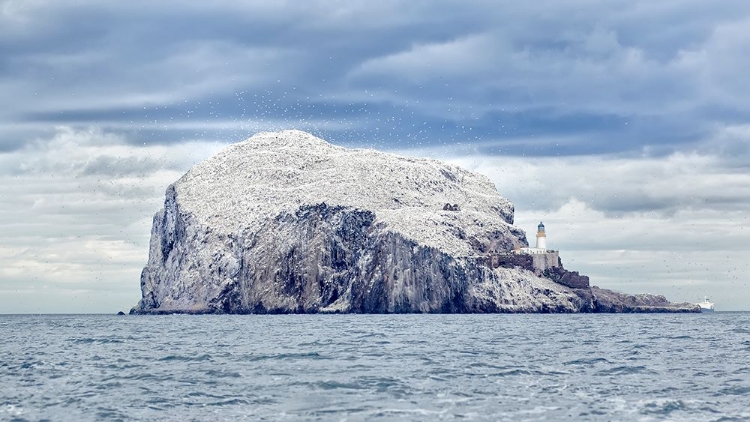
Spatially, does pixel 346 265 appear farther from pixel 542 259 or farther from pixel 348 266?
pixel 542 259

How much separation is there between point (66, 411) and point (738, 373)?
28993 mm

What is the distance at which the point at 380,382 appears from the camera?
39656 mm

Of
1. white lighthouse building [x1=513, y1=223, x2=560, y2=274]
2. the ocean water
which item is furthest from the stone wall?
the ocean water

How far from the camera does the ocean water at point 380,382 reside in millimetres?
33250

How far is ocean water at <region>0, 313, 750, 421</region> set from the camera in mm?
33250

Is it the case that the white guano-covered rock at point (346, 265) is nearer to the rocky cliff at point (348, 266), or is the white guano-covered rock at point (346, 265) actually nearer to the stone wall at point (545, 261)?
the rocky cliff at point (348, 266)

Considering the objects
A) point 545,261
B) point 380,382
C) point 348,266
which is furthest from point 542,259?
point 380,382

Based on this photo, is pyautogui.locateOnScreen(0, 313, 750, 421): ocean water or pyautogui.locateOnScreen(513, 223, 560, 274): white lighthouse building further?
pyautogui.locateOnScreen(513, 223, 560, 274): white lighthouse building

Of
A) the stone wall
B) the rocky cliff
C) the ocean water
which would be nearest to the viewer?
the ocean water

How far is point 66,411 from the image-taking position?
3434 cm

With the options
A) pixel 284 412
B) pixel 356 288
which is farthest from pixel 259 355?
pixel 356 288

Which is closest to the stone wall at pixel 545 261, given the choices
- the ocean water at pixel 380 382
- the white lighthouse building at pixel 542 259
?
the white lighthouse building at pixel 542 259

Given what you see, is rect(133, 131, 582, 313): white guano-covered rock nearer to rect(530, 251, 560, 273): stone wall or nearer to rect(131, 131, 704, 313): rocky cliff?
rect(131, 131, 704, 313): rocky cliff

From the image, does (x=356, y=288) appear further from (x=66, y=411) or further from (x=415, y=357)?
(x=66, y=411)
